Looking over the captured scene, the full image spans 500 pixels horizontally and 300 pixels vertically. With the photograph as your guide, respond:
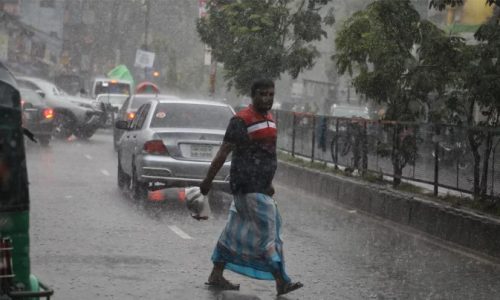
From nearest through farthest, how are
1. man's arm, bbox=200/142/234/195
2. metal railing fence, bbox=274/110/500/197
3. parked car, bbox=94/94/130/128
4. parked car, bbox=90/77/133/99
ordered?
man's arm, bbox=200/142/234/195 < metal railing fence, bbox=274/110/500/197 < parked car, bbox=94/94/130/128 < parked car, bbox=90/77/133/99

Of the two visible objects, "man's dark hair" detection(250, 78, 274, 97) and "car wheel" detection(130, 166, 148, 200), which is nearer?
"man's dark hair" detection(250, 78, 274, 97)

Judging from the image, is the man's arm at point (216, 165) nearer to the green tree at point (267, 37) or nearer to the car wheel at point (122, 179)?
the car wheel at point (122, 179)

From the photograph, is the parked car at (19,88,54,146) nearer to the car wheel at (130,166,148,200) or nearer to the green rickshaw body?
the car wheel at (130,166,148,200)

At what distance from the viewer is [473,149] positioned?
48.5ft

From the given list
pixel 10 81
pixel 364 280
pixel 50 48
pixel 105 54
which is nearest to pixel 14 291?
pixel 10 81

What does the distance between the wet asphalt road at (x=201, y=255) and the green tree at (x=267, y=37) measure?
9881 mm

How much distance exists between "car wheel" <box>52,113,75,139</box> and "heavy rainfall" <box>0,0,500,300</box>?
2.69 meters

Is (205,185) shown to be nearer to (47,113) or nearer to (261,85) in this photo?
(261,85)

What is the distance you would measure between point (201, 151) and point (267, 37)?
1166 cm

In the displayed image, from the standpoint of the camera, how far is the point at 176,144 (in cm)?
1659

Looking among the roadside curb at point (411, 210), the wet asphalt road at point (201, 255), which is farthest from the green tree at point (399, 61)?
the wet asphalt road at point (201, 255)

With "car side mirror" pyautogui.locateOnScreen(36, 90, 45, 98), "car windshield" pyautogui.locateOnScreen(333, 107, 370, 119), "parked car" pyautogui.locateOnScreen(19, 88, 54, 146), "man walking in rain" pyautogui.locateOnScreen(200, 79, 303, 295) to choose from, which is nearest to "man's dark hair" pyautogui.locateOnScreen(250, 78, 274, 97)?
"man walking in rain" pyautogui.locateOnScreen(200, 79, 303, 295)

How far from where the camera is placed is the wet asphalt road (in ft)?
32.4

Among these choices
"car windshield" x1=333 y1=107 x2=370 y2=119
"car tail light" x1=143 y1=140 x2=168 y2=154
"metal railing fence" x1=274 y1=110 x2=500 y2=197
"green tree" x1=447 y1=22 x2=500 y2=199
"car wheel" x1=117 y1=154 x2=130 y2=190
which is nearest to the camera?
"green tree" x1=447 y1=22 x2=500 y2=199
